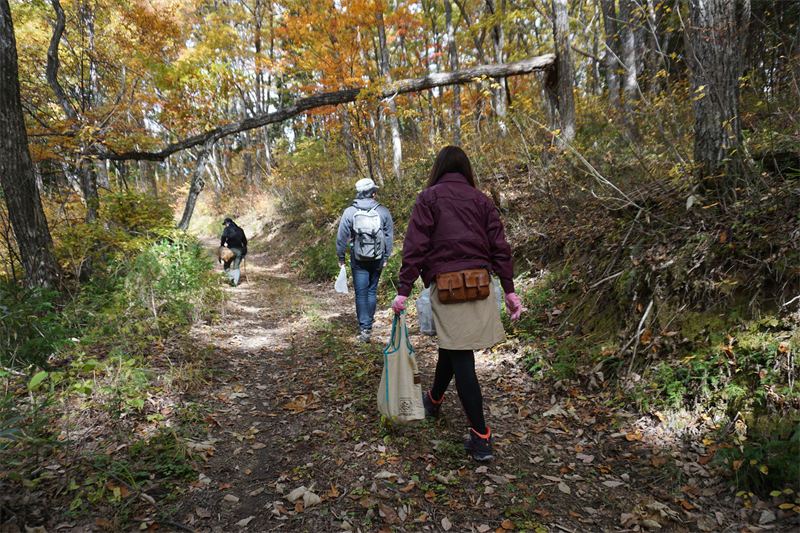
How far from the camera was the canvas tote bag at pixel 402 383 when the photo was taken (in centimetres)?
287

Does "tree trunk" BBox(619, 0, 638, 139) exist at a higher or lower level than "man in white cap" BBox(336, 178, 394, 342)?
higher

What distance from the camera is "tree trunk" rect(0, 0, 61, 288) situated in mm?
4605

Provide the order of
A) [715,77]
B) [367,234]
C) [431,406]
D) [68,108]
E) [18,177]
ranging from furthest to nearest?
[68,108]
[367,234]
[18,177]
[715,77]
[431,406]

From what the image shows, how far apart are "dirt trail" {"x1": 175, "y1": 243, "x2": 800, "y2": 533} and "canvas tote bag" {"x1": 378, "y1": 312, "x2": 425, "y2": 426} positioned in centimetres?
29

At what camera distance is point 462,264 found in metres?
2.66

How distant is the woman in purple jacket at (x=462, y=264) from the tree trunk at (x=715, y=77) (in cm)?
265

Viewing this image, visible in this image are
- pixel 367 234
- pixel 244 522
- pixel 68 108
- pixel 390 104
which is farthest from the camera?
pixel 390 104

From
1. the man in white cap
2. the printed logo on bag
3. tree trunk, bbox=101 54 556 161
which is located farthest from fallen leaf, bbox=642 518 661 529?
tree trunk, bbox=101 54 556 161

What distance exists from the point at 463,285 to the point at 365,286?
2.89 m

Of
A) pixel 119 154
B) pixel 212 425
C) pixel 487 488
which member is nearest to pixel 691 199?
pixel 487 488

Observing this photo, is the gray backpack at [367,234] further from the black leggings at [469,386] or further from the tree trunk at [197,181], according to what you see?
the tree trunk at [197,181]

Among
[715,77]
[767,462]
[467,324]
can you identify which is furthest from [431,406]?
[715,77]

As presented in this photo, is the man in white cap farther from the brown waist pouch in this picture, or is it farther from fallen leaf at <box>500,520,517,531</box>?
fallen leaf at <box>500,520,517,531</box>

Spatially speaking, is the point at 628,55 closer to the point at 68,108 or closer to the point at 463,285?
the point at 463,285
